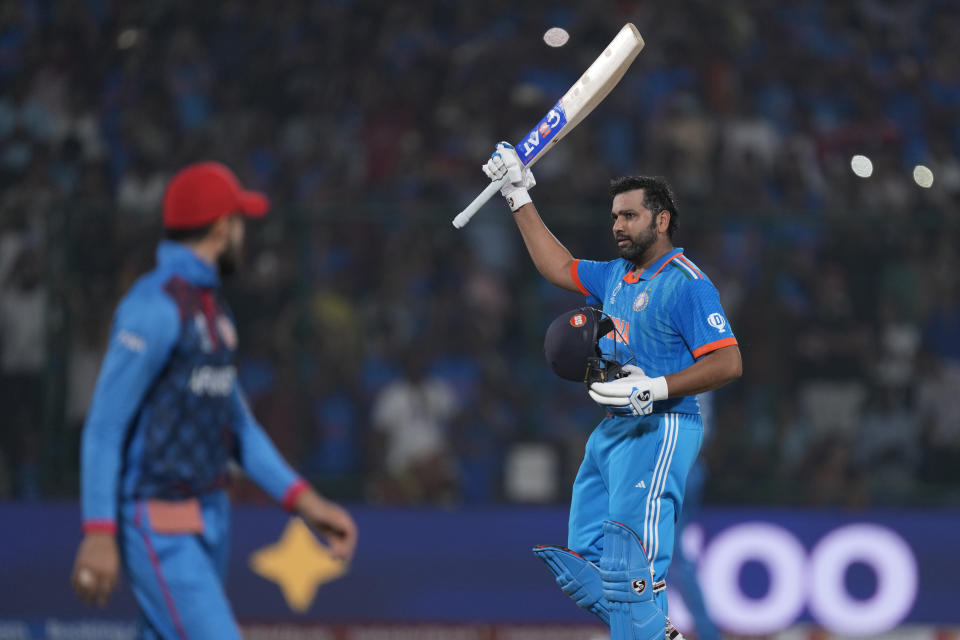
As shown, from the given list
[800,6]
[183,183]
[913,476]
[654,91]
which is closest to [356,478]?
[913,476]

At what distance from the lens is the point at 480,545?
952cm

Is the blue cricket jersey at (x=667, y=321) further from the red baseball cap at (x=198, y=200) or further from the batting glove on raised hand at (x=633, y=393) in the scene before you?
the red baseball cap at (x=198, y=200)

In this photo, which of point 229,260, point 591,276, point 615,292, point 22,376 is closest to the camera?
point 229,260

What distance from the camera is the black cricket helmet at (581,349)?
5.21m

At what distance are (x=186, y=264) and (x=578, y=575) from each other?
2.17 metres

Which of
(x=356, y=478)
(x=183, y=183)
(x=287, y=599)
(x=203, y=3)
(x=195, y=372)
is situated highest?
(x=203, y=3)

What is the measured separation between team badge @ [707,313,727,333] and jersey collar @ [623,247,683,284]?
1.09 ft

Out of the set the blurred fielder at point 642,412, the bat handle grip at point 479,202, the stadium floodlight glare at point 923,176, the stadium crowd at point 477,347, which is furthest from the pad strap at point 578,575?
Answer: the stadium floodlight glare at point 923,176

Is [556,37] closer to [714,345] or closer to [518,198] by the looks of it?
[518,198]

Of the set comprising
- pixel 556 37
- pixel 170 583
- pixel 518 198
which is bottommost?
pixel 170 583

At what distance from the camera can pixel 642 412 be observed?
5.04 metres

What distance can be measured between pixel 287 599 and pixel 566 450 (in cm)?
227

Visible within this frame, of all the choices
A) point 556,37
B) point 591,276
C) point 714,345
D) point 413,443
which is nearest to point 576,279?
point 591,276

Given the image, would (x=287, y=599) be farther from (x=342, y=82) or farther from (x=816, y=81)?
(x=816, y=81)
